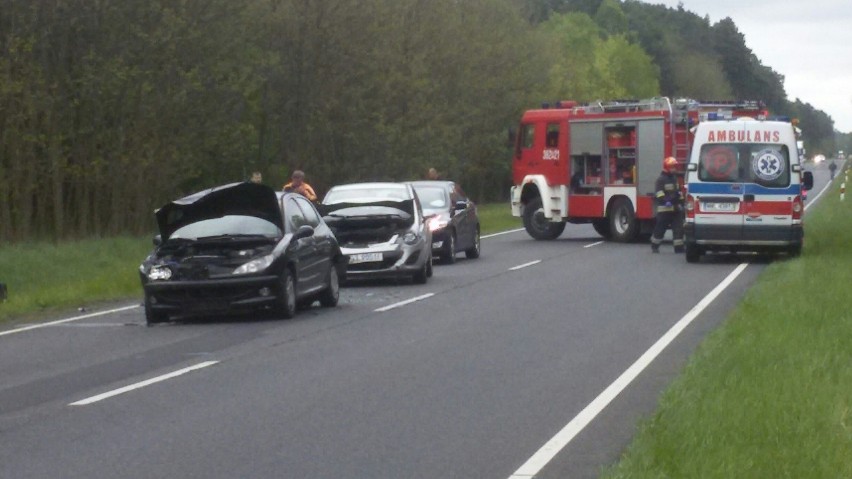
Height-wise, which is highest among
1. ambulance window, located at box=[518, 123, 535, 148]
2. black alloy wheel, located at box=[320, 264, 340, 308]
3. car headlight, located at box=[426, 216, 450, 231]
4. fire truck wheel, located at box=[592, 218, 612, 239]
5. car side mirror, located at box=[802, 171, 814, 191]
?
ambulance window, located at box=[518, 123, 535, 148]

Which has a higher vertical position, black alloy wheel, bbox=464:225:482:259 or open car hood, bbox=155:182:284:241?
open car hood, bbox=155:182:284:241

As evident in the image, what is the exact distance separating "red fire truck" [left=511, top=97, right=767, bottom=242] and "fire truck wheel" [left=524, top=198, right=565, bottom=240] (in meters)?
0.02

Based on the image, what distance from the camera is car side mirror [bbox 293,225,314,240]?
61.3 feet

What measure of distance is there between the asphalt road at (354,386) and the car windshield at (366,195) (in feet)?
10.7

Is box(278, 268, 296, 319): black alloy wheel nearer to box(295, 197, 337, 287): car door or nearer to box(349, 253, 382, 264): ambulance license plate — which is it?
box(295, 197, 337, 287): car door

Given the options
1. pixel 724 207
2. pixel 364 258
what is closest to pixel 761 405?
pixel 364 258

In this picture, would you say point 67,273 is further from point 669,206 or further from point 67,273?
point 669,206

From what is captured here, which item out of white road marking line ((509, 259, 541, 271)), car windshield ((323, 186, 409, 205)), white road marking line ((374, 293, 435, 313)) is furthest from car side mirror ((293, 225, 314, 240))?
white road marking line ((509, 259, 541, 271))

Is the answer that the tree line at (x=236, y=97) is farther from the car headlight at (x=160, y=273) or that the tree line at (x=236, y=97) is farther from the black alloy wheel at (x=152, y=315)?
the car headlight at (x=160, y=273)

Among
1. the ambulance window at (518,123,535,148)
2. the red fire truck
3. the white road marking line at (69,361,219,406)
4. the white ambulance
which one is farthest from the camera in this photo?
the ambulance window at (518,123,535,148)

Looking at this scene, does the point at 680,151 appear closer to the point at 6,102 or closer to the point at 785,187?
the point at 785,187

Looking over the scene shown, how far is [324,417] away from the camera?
10695 mm

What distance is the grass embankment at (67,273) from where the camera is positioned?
71.1ft

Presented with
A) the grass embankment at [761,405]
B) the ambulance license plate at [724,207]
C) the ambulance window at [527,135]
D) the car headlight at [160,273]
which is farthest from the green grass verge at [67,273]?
the ambulance license plate at [724,207]
